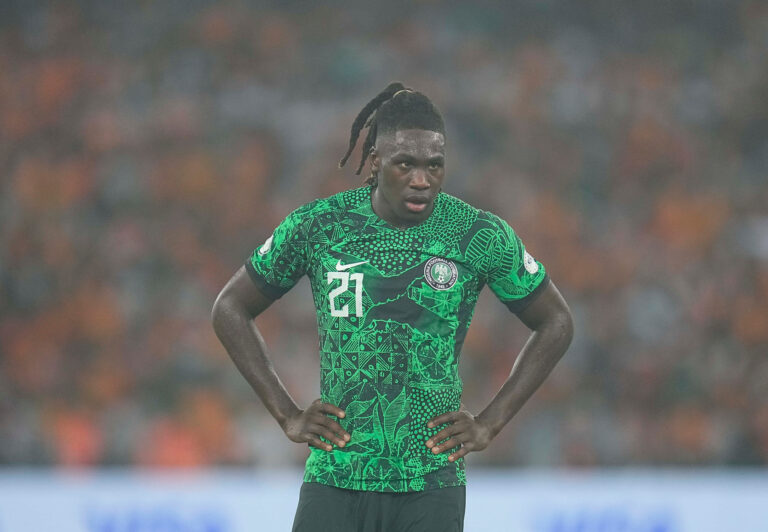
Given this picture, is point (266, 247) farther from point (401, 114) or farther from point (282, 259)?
point (401, 114)

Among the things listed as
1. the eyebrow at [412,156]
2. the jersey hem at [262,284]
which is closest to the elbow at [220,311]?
the jersey hem at [262,284]

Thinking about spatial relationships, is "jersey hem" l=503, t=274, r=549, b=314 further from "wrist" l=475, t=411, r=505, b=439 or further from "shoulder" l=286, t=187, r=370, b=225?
"shoulder" l=286, t=187, r=370, b=225

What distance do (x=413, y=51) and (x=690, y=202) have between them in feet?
10.7

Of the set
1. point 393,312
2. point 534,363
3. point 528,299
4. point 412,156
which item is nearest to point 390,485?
point 393,312

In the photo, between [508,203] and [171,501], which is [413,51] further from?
[171,501]

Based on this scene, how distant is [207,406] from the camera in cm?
888

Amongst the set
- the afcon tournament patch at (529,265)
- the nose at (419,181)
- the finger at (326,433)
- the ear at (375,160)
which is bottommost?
the finger at (326,433)

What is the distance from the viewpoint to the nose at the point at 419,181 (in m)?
3.31

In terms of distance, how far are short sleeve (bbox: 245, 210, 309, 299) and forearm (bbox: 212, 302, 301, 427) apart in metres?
0.12

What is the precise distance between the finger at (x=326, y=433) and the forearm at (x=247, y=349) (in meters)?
0.19

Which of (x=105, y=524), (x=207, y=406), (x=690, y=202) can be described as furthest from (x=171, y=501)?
(x=690, y=202)

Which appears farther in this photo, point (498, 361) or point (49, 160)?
point (49, 160)

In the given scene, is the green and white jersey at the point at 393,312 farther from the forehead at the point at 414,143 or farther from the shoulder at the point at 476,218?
the forehead at the point at 414,143

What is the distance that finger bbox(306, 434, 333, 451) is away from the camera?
129 inches
